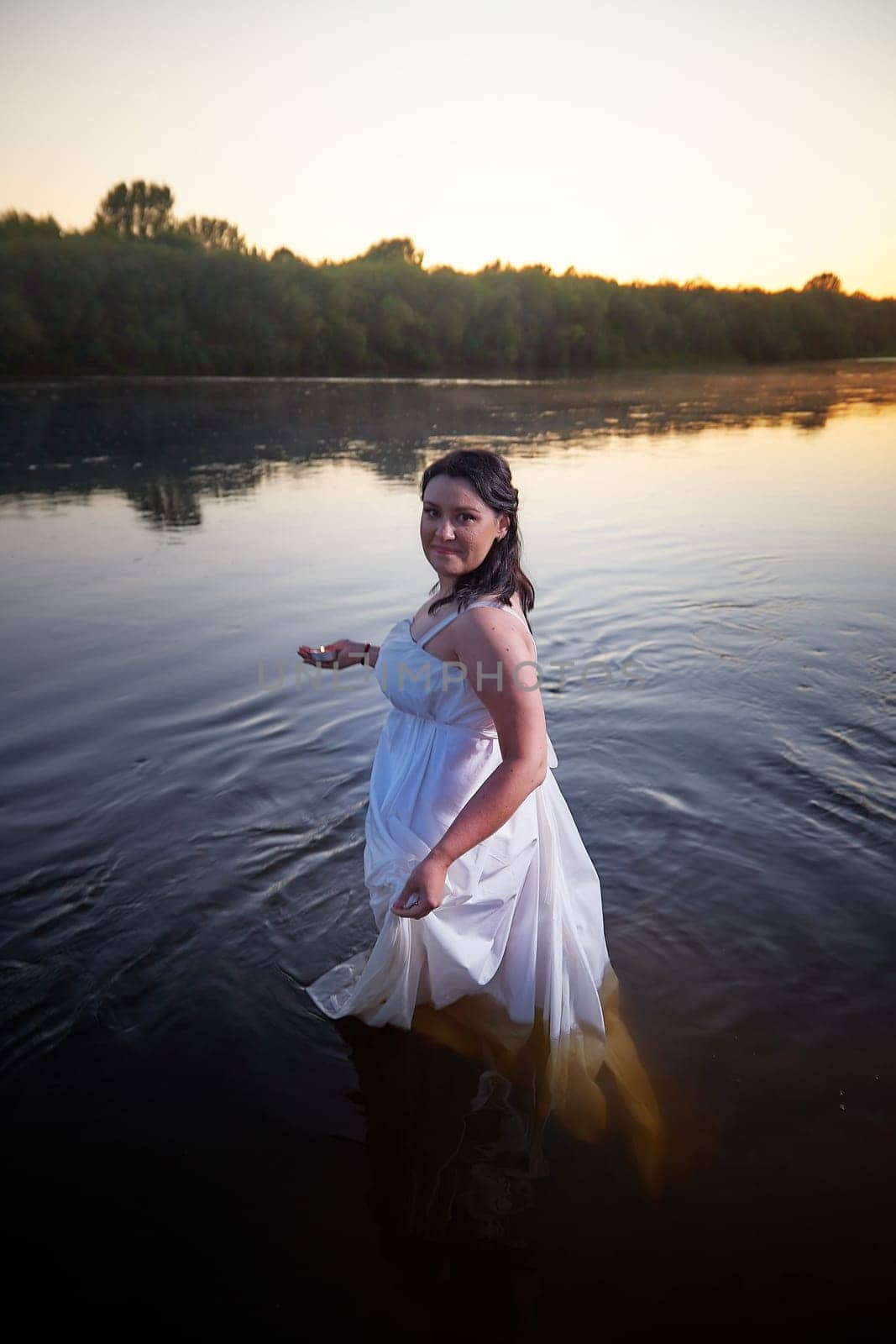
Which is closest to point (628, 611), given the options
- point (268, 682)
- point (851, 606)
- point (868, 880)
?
point (851, 606)

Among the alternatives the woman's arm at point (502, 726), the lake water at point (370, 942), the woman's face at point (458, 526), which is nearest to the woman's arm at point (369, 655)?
the woman's face at point (458, 526)

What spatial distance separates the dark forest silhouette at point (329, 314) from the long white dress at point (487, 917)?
52839 mm

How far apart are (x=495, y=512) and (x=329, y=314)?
69.3m

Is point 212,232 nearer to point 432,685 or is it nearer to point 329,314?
point 329,314

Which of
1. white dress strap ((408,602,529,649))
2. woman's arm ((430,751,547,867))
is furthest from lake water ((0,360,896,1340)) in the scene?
white dress strap ((408,602,529,649))

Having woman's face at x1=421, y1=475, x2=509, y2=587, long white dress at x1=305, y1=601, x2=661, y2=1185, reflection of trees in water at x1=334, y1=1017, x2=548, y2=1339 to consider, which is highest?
woman's face at x1=421, y1=475, x2=509, y2=587

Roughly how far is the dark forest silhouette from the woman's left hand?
53312 mm

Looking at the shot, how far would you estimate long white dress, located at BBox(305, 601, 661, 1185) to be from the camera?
2.86 m

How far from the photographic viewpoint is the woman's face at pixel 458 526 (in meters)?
2.62

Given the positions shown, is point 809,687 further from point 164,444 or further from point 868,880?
point 164,444

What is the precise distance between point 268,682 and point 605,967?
173 inches

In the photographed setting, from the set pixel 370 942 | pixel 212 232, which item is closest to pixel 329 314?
pixel 212 232

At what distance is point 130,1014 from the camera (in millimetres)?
3611

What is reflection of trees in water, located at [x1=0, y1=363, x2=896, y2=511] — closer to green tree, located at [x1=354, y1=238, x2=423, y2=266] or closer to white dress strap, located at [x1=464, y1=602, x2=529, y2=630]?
white dress strap, located at [x1=464, y1=602, x2=529, y2=630]
